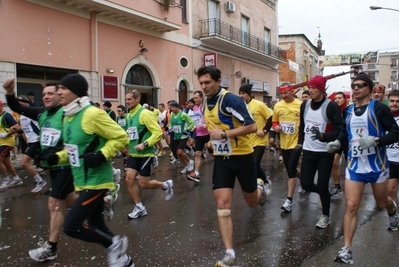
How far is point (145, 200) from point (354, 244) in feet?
12.0

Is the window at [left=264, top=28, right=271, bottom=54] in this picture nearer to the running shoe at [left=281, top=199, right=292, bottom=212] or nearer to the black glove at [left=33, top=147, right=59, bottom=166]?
the running shoe at [left=281, top=199, right=292, bottom=212]

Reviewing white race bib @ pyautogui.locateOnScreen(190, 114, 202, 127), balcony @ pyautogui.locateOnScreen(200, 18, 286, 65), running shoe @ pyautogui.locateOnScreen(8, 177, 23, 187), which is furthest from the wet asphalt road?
balcony @ pyautogui.locateOnScreen(200, 18, 286, 65)

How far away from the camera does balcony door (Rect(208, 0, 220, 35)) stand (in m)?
22.0

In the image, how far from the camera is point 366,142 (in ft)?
12.5

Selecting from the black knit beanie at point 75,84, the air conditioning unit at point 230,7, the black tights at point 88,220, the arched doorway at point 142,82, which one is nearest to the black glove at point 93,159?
the black tights at point 88,220

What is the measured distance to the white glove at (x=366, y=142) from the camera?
150 inches

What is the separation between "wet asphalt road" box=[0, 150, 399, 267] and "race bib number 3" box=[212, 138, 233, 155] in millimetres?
1104

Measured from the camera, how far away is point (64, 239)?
4.71m

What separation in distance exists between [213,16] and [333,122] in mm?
19609

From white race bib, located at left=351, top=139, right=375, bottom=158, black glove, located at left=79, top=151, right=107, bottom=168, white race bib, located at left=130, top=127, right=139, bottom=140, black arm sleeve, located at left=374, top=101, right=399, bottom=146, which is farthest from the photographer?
white race bib, located at left=130, top=127, right=139, bottom=140

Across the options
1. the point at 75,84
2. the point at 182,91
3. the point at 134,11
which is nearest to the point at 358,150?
the point at 75,84

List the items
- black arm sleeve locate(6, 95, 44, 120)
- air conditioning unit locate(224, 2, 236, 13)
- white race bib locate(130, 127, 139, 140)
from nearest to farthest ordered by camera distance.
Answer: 1. black arm sleeve locate(6, 95, 44, 120)
2. white race bib locate(130, 127, 139, 140)
3. air conditioning unit locate(224, 2, 236, 13)

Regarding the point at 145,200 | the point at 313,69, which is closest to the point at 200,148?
the point at 145,200

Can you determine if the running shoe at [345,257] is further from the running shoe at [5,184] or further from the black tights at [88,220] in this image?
the running shoe at [5,184]
